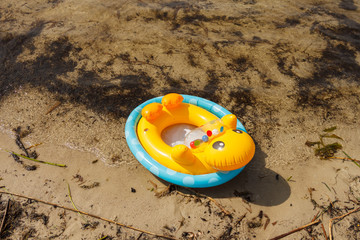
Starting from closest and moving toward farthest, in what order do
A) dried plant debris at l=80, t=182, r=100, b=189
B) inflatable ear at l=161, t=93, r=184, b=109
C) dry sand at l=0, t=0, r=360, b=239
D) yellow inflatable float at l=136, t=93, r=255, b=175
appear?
yellow inflatable float at l=136, t=93, r=255, b=175
dry sand at l=0, t=0, r=360, b=239
dried plant debris at l=80, t=182, r=100, b=189
inflatable ear at l=161, t=93, r=184, b=109

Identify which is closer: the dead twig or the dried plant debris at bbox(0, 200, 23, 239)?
the dried plant debris at bbox(0, 200, 23, 239)

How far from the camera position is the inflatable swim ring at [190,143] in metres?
2.63

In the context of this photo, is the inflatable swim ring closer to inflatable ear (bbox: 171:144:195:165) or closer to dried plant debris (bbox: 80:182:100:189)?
inflatable ear (bbox: 171:144:195:165)

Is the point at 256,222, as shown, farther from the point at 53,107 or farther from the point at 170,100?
the point at 53,107

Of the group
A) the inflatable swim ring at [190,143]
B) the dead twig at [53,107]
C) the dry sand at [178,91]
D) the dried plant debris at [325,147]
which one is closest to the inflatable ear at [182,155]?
the inflatable swim ring at [190,143]

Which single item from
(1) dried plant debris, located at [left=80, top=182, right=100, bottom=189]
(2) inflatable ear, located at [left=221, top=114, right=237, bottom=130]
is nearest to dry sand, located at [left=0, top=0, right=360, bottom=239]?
(1) dried plant debris, located at [left=80, top=182, right=100, bottom=189]

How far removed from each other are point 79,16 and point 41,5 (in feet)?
3.79

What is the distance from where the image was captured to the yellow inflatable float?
2611 millimetres

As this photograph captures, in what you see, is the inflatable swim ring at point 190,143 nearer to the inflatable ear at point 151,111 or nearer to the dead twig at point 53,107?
the inflatable ear at point 151,111

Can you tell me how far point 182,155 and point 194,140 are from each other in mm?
375

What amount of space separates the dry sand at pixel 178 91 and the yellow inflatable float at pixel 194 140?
40cm

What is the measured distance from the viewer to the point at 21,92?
13.9 ft

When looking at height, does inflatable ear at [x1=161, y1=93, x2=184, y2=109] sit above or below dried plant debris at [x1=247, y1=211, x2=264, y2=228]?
above

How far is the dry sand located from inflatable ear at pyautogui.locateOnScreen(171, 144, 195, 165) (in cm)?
48
